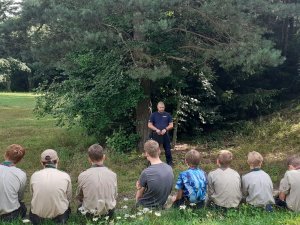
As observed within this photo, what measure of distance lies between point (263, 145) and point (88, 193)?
27.3ft

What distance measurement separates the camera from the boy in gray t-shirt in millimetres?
5543

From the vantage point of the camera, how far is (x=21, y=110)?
2416cm

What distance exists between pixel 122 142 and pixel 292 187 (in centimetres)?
721

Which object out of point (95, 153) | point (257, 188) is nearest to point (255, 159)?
point (257, 188)

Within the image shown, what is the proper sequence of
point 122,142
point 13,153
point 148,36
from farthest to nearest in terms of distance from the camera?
1. point 122,142
2. point 148,36
3. point 13,153

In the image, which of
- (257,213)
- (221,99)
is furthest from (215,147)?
(257,213)

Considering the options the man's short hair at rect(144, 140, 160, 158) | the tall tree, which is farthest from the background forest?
the man's short hair at rect(144, 140, 160, 158)

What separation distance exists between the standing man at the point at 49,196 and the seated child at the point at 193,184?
57.3 inches

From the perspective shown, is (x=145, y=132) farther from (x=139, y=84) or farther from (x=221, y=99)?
(x=221, y=99)

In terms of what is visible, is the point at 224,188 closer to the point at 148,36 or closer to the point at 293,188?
the point at 293,188

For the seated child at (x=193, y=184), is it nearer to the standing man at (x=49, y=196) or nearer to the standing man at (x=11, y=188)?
the standing man at (x=49, y=196)

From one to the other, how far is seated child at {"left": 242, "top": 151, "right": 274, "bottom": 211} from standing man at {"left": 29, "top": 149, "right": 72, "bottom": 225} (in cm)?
228

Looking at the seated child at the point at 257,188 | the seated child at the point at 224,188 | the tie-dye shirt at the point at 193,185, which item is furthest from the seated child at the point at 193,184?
the seated child at the point at 257,188

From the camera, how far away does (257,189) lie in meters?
5.57
